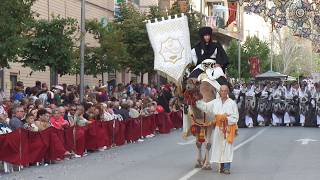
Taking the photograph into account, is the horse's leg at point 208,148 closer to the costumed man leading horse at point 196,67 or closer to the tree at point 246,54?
the costumed man leading horse at point 196,67

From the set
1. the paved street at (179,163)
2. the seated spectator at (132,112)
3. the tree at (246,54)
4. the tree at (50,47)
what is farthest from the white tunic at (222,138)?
the tree at (246,54)

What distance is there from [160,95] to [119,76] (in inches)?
670

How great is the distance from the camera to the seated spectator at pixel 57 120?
54.4 ft

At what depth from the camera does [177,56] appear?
1448cm

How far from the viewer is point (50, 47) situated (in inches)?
904

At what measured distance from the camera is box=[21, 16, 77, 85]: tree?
22875 millimetres

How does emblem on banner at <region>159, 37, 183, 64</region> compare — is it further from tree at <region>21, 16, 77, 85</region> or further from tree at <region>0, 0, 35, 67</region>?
tree at <region>21, 16, 77, 85</region>

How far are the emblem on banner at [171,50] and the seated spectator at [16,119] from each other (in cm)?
336

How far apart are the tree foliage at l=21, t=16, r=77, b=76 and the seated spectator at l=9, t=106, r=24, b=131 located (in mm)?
7453

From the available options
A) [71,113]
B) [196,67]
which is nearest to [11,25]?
[71,113]

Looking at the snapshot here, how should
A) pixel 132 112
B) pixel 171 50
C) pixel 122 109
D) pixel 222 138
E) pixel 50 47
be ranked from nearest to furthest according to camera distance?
pixel 222 138 → pixel 171 50 → pixel 122 109 → pixel 132 112 → pixel 50 47

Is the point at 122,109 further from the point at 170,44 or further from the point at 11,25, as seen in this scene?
the point at 170,44

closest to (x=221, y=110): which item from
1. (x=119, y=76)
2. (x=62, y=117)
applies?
(x=62, y=117)

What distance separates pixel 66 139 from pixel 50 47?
723 centimetres
